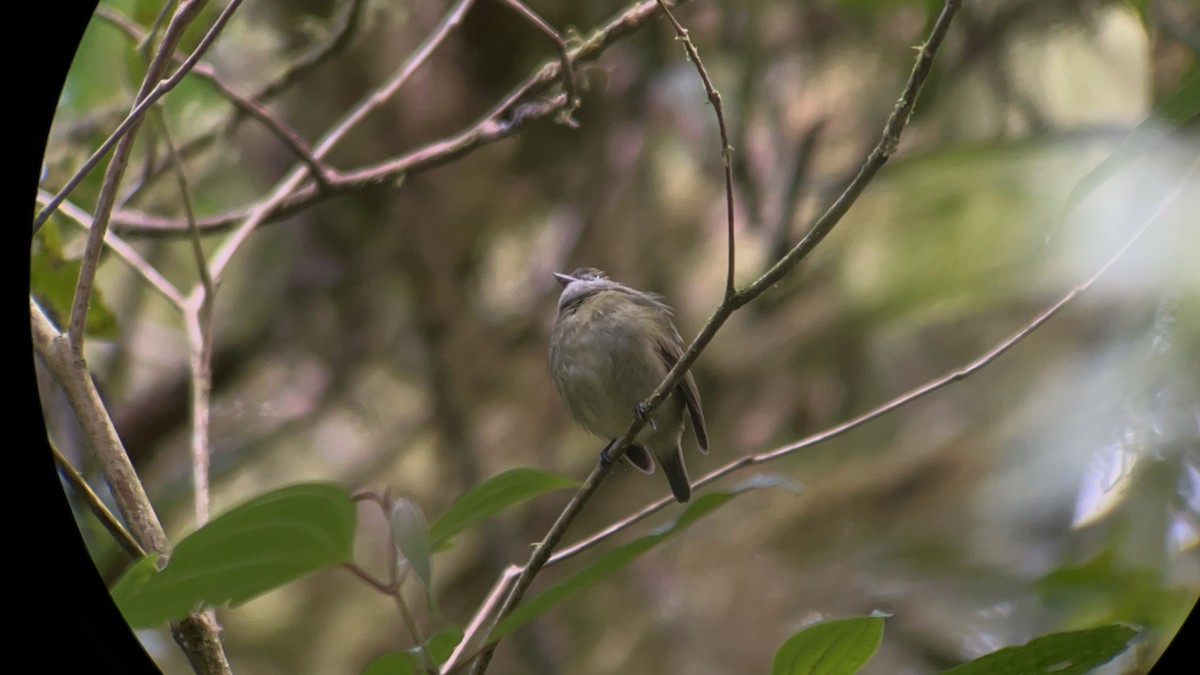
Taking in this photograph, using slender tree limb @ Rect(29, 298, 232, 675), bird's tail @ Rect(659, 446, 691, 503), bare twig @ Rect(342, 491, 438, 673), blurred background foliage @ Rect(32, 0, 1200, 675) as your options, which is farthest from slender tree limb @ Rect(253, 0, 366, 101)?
bare twig @ Rect(342, 491, 438, 673)

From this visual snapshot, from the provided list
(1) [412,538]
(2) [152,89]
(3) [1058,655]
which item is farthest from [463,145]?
(3) [1058,655]

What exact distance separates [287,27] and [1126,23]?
0.85 metres

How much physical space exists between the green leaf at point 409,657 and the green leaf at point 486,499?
5cm

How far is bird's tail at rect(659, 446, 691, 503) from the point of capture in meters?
0.90

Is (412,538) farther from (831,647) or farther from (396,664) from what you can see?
(831,647)

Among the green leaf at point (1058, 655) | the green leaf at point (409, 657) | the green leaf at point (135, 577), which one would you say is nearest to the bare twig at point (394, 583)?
the green leaf at point (409, 657)

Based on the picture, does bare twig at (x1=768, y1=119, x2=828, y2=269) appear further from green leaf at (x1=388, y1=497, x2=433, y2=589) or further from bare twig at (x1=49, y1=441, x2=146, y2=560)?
bare twig at (x1=49, y1=441, x2=146, y2=560)

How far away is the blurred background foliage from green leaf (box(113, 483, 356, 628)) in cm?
23

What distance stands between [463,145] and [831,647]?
0.57m

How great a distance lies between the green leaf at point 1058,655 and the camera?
25.6 inches

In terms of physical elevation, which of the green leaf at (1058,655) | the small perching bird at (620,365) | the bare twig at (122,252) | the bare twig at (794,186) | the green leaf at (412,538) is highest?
the bare twig at (122,252)

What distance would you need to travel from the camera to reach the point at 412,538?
591 millimetres

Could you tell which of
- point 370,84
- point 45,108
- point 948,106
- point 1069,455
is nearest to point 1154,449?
point 1069,455

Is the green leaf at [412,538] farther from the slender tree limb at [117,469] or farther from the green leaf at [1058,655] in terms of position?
the green leaf at [1058,655]
